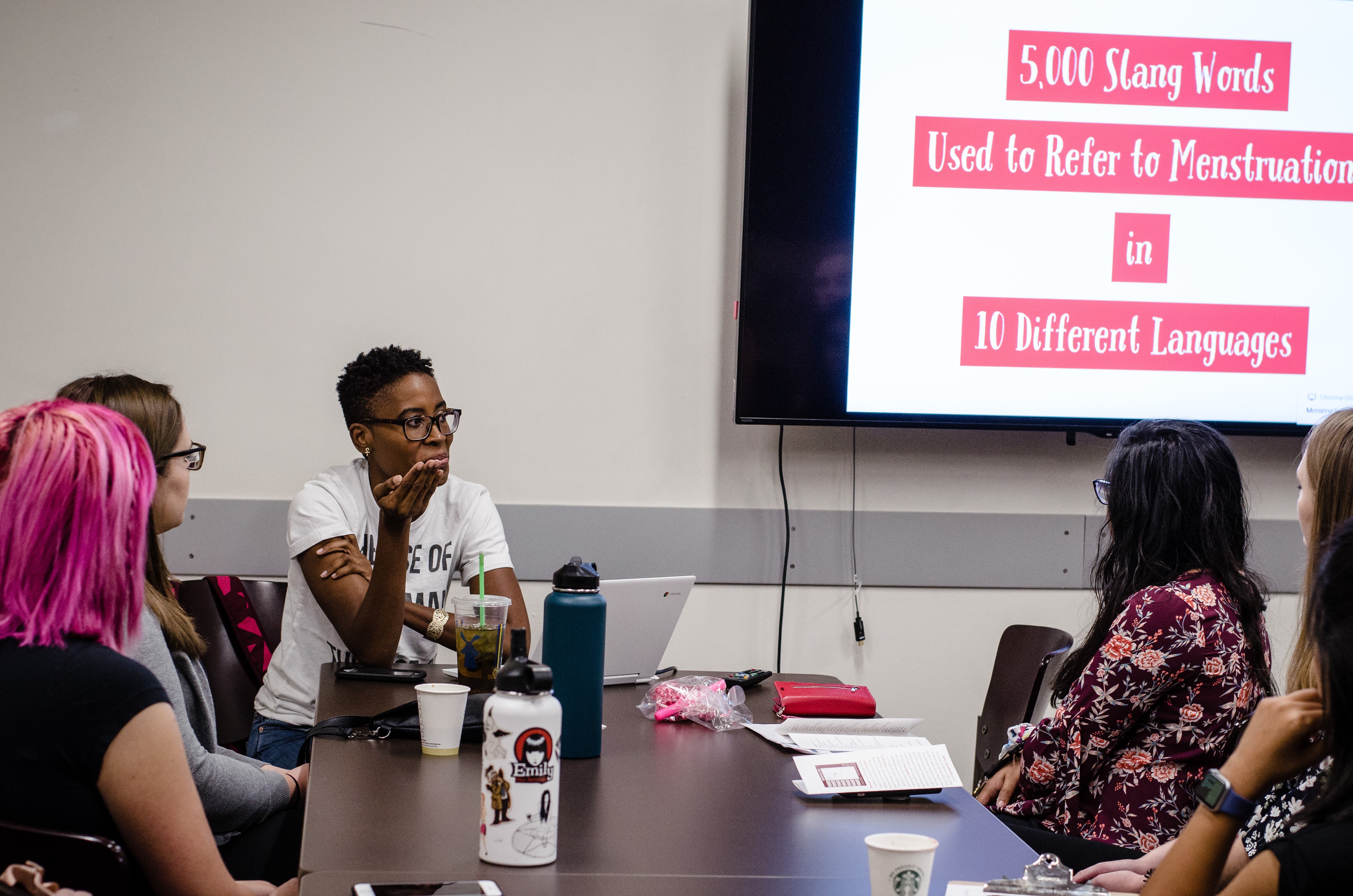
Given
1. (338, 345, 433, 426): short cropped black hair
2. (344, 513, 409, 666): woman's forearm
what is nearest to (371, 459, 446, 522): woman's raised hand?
(344, 513, 409, 666): woman's forearm

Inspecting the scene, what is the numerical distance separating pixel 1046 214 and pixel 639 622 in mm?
1609

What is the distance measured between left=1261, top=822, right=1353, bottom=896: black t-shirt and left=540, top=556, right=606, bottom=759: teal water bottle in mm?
798

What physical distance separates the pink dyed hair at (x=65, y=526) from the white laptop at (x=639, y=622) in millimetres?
833

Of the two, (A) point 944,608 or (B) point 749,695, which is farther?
(A) point 944,608

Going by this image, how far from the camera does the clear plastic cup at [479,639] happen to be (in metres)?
1.78

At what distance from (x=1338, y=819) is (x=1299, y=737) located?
13cm

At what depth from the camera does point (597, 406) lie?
294 centimetres

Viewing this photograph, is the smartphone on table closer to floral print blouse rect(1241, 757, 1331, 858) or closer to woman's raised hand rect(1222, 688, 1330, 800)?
woman's raised hand rect(1222, 688, 1330, 800)

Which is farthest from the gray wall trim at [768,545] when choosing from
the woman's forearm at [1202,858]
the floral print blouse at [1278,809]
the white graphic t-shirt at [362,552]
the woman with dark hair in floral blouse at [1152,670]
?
the woman's forearm at [1202,858]

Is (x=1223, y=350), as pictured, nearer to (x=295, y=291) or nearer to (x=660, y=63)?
(x=660, y=63)

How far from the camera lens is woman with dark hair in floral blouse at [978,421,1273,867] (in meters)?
1.72

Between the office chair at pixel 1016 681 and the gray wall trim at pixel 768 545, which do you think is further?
the gray wall trim at pixel 768 545

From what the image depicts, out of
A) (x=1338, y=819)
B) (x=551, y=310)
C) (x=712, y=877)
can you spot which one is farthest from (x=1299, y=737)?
(x=551, y=310)

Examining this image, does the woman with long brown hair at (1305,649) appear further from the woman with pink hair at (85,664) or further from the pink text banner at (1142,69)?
the pink text banner at (1142,69)
